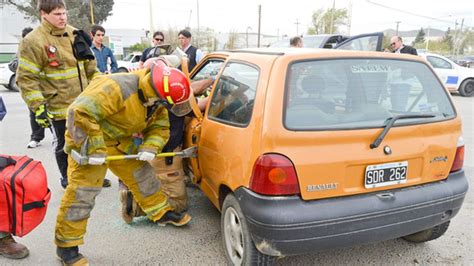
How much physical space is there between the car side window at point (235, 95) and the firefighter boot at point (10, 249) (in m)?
1.70

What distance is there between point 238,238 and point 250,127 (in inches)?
29.9

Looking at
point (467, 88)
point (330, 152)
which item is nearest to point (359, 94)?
point (330, 152)

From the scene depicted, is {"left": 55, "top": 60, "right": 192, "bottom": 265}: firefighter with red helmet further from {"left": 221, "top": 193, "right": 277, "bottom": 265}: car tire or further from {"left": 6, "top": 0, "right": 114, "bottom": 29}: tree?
{"left": 6, "top": 0, "right": 114, "bottom": 29}: tree

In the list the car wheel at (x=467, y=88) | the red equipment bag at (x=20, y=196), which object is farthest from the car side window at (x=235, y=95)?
the car wheel at (x=467, y=88)

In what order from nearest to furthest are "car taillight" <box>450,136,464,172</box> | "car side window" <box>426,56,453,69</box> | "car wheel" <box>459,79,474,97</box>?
"car taillight" <box>450,136,464,172</box> < "car side window" <box>426,56,453,69</box> < "car wheel" <box>459,79,474,97</box>

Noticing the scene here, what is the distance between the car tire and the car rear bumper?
0.11 meters

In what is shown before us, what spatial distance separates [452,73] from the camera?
12234mm

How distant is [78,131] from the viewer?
88.7 inches

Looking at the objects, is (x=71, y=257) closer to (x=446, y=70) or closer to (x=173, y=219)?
(x=173, y=219)

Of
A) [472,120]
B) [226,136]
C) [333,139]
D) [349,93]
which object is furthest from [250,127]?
[472,120]

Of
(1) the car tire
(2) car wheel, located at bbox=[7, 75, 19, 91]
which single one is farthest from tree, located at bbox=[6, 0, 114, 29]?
(1) the car tire

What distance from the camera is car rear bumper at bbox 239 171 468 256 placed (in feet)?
6.29

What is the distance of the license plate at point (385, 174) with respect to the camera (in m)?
2.07

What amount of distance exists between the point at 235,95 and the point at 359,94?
2.67ft
